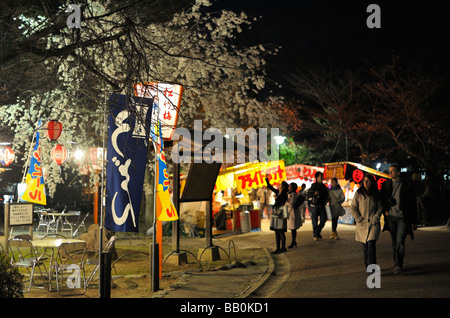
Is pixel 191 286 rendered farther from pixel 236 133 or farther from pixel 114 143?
pixel 236 133

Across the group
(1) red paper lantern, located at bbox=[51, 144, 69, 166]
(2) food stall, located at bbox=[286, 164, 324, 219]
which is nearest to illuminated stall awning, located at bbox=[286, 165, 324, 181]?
(2) food stall, located at bbox=[286, 164, 324, 219]

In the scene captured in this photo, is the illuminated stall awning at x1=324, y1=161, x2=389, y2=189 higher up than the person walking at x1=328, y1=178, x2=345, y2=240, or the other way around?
the illuminated stall awning at x1=324, y1=161, x2=389, y2=189

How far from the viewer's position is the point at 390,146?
30594mm

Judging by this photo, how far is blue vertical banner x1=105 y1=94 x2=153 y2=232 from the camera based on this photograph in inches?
272

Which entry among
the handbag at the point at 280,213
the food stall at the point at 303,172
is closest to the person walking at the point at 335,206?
the handbag at the point at 280,213

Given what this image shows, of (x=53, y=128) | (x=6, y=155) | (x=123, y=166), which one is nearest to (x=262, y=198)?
(x=6, y=155)

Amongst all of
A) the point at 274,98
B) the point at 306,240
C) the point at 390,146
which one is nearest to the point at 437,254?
the point at 306,240

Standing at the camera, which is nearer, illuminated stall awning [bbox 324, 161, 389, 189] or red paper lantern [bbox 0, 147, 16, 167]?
red paper lantern [bbox 0, 147, 16, 167]

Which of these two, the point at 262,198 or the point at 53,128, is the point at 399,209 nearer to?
the point at 53,128

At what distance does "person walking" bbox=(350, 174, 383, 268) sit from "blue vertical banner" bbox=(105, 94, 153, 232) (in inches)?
183

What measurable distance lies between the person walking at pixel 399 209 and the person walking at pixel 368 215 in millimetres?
276

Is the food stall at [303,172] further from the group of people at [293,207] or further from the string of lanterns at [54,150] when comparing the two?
the string of lanterns at [54,150]

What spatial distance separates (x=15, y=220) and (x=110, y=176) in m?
6.57

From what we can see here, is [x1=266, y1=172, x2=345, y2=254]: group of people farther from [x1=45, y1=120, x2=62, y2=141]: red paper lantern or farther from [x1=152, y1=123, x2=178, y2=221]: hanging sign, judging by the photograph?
[x1=45, y1=120, x2=62, y2=141]: red paper lantern
